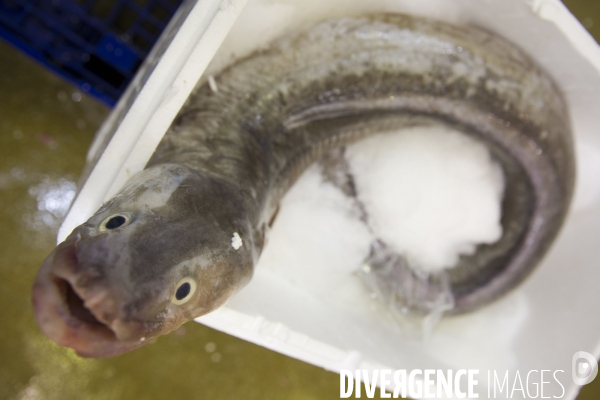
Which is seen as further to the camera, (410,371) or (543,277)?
(543,277)

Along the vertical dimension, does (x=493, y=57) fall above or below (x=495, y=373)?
above

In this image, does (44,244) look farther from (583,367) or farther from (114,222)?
(583,367)

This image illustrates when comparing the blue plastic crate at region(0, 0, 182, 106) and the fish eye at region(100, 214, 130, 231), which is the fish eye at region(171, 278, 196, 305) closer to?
the fish eye at region(100, 214, 130, 231)

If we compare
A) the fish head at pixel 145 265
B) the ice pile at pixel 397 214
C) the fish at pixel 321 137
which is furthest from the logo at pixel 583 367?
the fish head at pixel 145 265

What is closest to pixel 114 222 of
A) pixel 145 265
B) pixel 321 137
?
pixel 145 265

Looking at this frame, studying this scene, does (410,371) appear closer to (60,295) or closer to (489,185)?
(489,185)

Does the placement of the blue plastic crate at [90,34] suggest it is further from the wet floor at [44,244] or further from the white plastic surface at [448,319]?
the white plastic surface at [448,319]

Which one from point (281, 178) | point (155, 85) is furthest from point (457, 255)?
point (155, 85)
